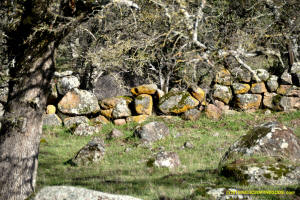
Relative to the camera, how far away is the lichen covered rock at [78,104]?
51.5ft

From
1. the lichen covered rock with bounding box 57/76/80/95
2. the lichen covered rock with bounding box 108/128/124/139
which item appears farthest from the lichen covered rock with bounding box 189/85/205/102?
the lichen covered rock with bounding box 57/76/80/95

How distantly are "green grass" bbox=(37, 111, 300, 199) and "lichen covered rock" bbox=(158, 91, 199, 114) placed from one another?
1.90 ft

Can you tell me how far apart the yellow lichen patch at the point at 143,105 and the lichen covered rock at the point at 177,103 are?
56 centimetres

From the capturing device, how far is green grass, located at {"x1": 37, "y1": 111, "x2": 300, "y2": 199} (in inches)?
265

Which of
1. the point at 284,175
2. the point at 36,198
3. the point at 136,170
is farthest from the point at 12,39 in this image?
the point at 284,175

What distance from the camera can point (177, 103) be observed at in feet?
51.8

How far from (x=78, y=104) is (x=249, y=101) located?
29.5 ft

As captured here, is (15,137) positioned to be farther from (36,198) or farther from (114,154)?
(114,154)

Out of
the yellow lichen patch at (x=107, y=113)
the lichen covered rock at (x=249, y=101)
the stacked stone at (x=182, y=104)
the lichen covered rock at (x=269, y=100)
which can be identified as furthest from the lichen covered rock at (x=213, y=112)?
the yellow lichen patch at (x=107, y=113)

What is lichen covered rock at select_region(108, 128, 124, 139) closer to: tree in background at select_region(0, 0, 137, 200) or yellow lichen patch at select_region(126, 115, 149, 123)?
yellow lichen patch at select_region(126, 115, 149, 123)

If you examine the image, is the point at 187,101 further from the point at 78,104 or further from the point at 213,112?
the point at 78,104

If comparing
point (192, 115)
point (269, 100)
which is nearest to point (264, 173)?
point (192, 115)

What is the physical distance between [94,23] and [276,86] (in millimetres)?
10666

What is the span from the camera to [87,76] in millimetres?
18188
